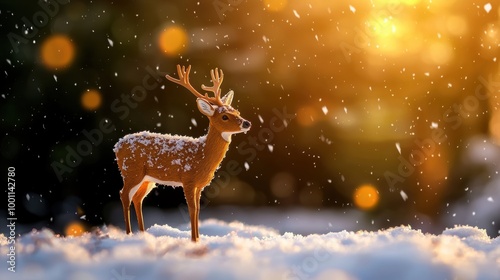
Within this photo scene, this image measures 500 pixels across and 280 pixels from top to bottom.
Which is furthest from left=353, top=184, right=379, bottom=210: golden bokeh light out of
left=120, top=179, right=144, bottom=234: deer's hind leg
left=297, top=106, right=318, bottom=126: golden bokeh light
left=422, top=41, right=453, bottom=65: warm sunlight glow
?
left=120, top=179, right=144, bottom=234: deer's hind leg

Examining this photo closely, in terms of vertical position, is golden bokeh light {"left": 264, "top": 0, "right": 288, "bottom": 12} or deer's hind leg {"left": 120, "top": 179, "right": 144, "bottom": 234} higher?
golden bokeh light {"left": 264, "top": 0, "right": 288, "bottom": 12}

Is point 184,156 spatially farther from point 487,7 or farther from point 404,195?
point 487,7

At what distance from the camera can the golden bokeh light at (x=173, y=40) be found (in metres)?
8.41

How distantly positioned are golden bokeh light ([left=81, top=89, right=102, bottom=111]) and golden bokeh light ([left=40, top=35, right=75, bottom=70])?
53 centimetres

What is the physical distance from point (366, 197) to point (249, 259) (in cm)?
463

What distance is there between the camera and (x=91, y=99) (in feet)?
27.4

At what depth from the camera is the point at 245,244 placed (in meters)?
5.57

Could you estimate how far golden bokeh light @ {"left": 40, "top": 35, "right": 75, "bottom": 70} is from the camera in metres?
8.34

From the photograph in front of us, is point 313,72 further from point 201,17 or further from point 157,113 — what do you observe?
point 157,113

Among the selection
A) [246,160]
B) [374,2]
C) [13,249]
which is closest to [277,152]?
[246,160]

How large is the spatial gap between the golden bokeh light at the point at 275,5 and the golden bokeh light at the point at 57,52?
304 cm

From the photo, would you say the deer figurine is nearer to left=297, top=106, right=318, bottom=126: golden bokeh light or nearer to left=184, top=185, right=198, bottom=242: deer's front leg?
left=184, top=185, right=198, bottom=242: deer's front leg

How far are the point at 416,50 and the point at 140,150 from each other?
510 centimetres

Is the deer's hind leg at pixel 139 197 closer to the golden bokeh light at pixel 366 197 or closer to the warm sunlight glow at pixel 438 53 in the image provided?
the golden bokeh light at pixel 366 197
